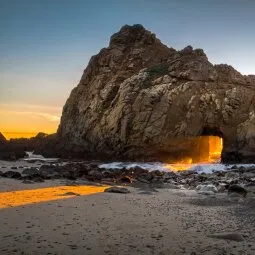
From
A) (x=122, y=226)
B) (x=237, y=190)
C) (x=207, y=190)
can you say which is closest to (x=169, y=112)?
(x=207, y=190)

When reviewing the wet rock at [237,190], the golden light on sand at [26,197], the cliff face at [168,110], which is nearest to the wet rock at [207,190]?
the wet rock at [237,190]

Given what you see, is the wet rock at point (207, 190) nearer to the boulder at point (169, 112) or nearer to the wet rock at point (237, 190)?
the wet rock at point (237, 190)

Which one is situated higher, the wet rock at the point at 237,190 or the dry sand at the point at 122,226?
the wet rock at the point at 237,190

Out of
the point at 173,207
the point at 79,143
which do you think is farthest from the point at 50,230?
the point at 79,143

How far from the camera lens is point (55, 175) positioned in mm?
20859

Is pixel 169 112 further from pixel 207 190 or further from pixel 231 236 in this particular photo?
pixel 231 236

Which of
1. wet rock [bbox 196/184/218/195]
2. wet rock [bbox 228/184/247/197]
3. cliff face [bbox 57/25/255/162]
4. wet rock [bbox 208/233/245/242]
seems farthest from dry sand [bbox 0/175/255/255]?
cliff face [bbox 57/25/255/162]

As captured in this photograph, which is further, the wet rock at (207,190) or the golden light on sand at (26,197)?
the wet rock at (207,190)

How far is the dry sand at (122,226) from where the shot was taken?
21.6 ft

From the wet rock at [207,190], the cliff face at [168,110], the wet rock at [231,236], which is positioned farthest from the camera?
the cliff face at [168,110]

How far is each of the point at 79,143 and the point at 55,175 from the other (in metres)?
26.4

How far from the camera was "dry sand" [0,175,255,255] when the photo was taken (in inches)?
259

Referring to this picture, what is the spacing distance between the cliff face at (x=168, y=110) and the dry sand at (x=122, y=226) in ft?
85.0

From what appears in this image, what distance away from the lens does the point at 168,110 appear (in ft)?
130
